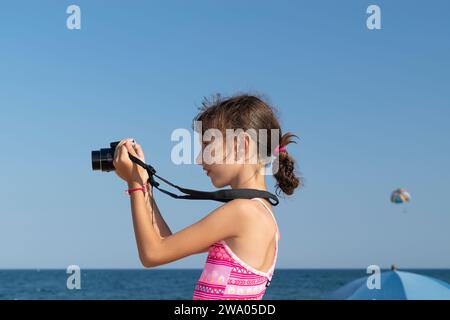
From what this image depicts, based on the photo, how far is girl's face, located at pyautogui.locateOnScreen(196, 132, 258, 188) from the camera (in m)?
2.31

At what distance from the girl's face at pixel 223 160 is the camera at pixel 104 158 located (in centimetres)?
29

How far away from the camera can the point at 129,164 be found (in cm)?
227

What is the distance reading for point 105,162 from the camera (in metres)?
2.38

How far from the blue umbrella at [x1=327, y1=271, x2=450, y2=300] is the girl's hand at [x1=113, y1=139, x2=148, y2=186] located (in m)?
7.54

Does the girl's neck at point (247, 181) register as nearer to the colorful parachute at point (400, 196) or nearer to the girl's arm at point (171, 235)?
the girl's arm at point (171, 235)

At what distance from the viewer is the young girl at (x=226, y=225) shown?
2.20 meters

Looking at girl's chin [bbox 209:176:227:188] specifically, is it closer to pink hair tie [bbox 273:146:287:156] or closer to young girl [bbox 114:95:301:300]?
young girl [bbox 114:95:301:300]

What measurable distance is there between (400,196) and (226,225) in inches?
1349

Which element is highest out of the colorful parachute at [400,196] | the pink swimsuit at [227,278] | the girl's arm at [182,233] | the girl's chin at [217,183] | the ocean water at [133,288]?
the girl's chin at [217,183]

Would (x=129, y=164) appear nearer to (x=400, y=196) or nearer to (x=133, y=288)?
(x=400, y=196)

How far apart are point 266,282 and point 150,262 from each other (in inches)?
16.0

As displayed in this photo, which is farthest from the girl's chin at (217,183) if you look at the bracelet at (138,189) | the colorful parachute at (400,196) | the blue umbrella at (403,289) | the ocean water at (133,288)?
the colorful parachute at (400,196)
